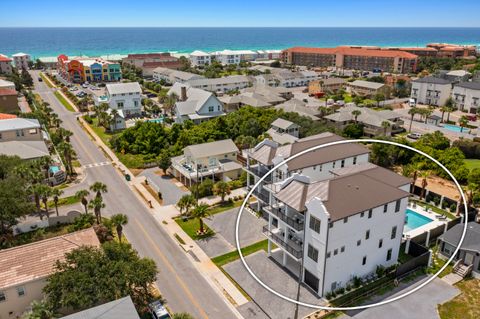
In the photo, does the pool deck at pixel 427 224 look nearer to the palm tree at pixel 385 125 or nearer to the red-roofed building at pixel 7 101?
the palm tree at pixel 385 125

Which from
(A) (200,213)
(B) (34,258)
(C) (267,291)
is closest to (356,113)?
(A) (200,213)

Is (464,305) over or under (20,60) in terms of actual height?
under

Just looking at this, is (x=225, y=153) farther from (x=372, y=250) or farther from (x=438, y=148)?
(x=438, y=148)

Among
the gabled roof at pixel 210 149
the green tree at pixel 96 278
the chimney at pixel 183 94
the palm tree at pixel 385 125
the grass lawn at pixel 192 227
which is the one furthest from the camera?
the chimney at pixel 183 94

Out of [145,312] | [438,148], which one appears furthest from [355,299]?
[438,148]

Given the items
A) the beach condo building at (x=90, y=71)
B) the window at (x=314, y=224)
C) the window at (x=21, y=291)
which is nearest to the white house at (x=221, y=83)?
the beach condo building at (x=90, y=71)

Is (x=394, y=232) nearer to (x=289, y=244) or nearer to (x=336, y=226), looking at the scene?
(x=336, y=226)

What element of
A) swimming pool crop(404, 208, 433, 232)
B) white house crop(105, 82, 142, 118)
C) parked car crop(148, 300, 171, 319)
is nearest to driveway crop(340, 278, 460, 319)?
swimming pool crop(404, 208, 433, 232)
